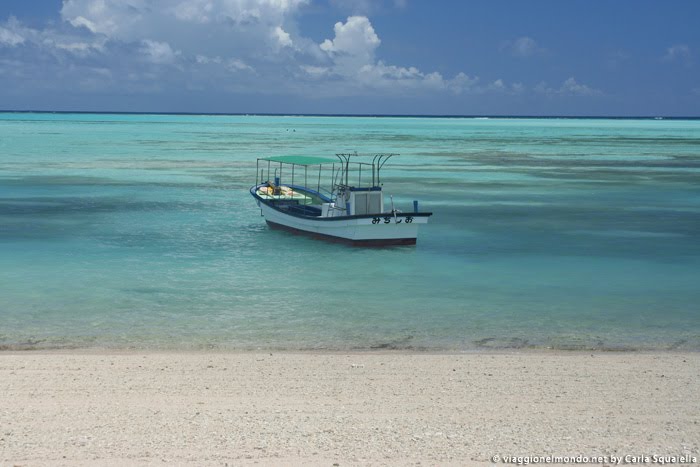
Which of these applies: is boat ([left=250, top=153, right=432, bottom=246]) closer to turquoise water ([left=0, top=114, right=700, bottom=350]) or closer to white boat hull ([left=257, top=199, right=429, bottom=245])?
white boat hull ([left=257, top=199, right=429, bottom=245])

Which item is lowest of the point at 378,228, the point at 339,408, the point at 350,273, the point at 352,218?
the point at 350,273

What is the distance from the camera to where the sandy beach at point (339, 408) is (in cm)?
783

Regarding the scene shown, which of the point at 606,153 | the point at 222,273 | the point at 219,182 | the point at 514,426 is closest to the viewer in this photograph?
the point at 514,426

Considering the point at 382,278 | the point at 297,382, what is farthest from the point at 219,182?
the point at 297,382

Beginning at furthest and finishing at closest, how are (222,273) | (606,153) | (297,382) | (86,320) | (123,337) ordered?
(606,153) → (222,273) → (86,320) → (123,337) → (297,382)

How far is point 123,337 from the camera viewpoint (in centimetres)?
1343

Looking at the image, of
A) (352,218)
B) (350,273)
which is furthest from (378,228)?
(350,273)

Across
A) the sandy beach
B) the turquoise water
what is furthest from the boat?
the sandy beach

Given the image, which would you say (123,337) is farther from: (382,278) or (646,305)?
(646,305)

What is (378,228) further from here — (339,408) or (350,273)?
(339,408)

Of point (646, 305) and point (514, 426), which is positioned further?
point (646, 305)

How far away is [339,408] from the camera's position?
9188 mm

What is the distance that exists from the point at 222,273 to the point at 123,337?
6.10 m

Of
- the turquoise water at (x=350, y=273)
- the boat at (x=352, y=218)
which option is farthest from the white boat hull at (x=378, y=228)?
the turquoise water at (x=350, y=273)
